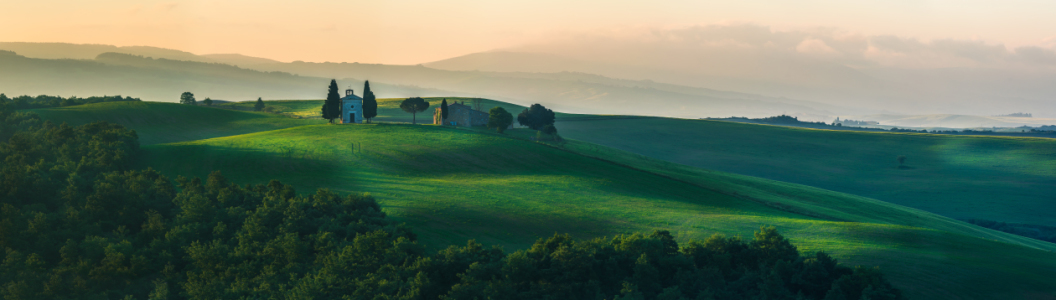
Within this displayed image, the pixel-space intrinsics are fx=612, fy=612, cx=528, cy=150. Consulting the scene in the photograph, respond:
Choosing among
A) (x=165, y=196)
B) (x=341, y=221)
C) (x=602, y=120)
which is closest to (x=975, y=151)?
(x=602, y=120)

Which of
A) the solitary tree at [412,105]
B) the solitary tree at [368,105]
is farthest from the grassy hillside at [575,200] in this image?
the solitary tree at [412,105]

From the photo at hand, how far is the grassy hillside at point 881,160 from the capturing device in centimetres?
7569

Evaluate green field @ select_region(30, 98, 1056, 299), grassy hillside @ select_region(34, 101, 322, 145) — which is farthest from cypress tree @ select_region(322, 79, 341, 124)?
grassy hillside @ select_region(34, 101, 322, 145)

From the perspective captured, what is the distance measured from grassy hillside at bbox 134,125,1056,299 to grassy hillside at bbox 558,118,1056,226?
78.8 ft

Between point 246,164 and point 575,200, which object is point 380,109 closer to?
point 246,164

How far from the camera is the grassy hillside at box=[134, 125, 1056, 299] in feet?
100

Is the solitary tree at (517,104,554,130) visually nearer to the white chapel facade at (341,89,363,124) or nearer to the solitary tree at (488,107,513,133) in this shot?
the solitary tree at (488,107,513,133)

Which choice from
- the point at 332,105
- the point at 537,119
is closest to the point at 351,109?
the point at 332,105

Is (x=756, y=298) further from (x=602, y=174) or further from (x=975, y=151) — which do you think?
(x=975, y=151)

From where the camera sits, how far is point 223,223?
99.9 ft

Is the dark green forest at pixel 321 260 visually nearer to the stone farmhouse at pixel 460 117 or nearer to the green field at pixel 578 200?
the green field at pixel 578 200

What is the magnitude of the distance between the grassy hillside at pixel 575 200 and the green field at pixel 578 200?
0.12m

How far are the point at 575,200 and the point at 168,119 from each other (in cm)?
8148

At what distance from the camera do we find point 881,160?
102 m
